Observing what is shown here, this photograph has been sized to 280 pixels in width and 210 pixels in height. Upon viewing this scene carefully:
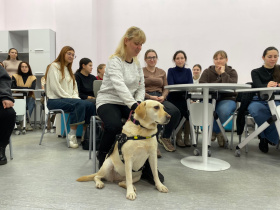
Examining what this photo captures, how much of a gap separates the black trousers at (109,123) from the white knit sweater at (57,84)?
49.7 inches

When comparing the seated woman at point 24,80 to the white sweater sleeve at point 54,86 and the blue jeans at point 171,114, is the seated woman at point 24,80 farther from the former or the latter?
the blue jeans at point 171,114

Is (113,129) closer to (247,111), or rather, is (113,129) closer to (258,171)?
(258,171)

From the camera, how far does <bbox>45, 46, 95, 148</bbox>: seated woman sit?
2.79 m

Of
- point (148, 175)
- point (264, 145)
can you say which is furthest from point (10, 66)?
point (264, 145)

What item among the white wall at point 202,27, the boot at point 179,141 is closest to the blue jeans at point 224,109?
the boot at point 179,141

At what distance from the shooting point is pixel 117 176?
1.69 metres

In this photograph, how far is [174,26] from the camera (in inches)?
198

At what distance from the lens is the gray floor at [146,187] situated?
1377 mm

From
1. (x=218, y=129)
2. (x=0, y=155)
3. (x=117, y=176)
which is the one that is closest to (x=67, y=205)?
(x=117, y=176)

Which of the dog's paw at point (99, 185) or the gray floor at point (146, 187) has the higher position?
the dog's paw at point (99, 185)

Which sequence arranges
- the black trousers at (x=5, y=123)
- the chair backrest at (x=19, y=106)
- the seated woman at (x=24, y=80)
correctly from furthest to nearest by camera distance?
the seated woman at (x=24, y=80)
the chair backrest at (x=19, y=106)
the black trousers at (x=5, y=123)

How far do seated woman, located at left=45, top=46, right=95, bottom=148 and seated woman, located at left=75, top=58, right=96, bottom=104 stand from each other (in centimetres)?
21

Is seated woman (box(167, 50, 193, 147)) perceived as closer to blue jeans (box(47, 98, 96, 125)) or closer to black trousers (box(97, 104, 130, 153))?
blue jeans (box(47, 98, 96, 125))

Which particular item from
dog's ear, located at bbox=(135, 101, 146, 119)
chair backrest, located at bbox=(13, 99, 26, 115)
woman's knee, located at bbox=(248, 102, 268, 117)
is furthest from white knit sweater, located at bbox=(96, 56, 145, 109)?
chair backrest, located at bbox=(13, 99, 26, 115)
